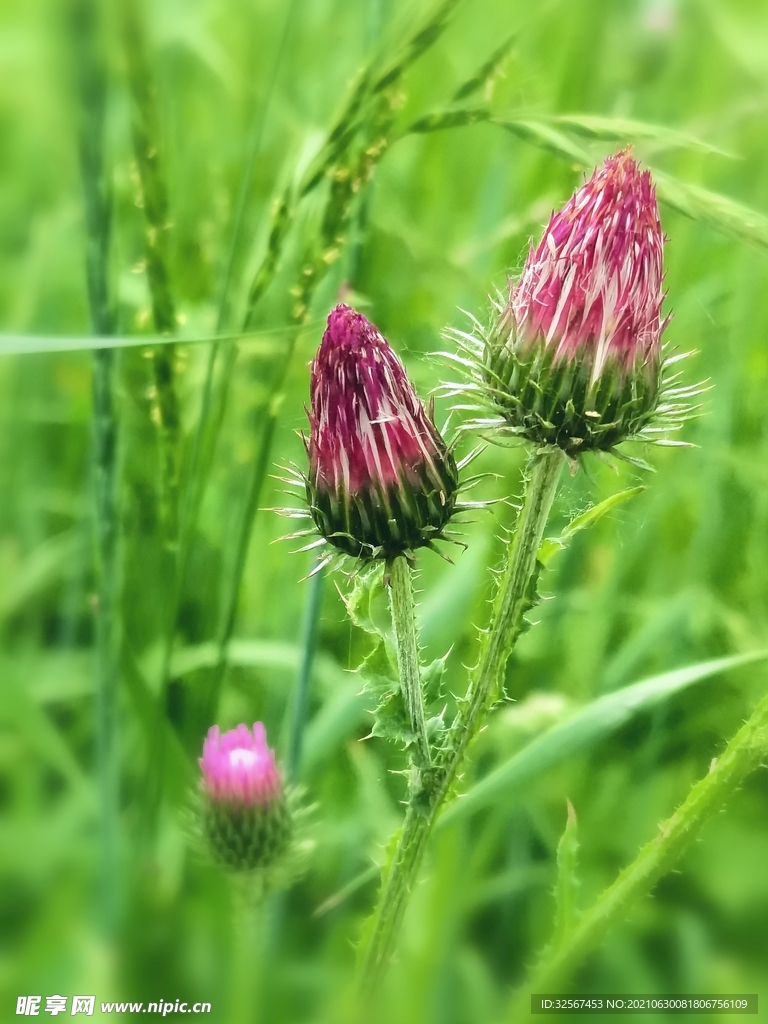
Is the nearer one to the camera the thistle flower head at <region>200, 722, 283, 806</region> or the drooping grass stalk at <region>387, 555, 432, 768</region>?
the drooping grass stalk at <region>387, 555, 432, 768</region>

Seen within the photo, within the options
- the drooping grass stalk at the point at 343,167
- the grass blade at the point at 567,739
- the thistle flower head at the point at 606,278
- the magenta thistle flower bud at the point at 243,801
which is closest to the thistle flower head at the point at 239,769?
the magenta thistle flower bud at the point at 243,801

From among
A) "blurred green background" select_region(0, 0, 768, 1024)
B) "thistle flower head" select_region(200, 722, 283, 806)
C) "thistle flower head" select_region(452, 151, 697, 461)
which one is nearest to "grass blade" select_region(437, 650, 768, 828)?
"blurred green background" select_region(0, 0, 768, 1024)

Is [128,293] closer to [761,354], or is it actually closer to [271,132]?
[271,132]

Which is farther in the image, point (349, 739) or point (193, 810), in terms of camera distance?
point (349, 739)

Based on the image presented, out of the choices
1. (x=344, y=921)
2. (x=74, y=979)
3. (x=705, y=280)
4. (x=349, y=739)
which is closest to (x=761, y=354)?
(x=705, y=280)

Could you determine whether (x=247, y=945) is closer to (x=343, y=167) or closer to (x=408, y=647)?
(x=408, y=647)

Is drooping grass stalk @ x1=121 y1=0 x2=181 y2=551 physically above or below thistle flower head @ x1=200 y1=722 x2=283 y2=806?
above

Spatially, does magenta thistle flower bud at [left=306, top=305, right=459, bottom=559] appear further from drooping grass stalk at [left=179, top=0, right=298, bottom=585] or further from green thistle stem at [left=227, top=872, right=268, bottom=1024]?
green thistle stem at [left=227, top=872, right=268, bottom=1024]

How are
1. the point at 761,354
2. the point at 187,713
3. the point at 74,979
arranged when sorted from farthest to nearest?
the point at 761,354 → the point at 187,713 → the point at 74,979

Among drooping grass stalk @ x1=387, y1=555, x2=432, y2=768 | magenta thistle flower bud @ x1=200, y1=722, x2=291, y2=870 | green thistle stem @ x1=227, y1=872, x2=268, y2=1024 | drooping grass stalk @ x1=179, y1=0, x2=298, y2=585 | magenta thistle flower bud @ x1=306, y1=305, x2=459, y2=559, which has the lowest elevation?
green thistle stem @ x1=227, y1=872, x2=268, y2=1024
